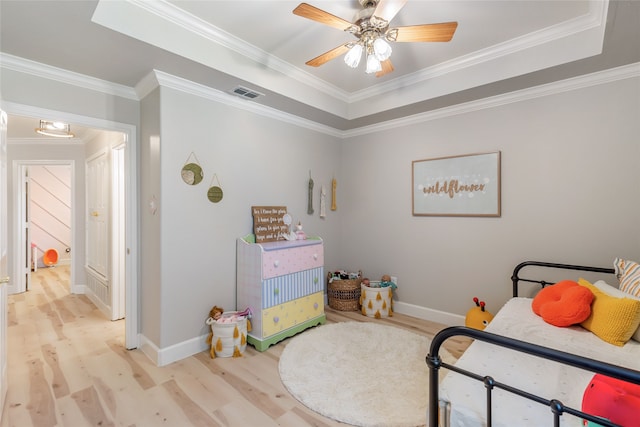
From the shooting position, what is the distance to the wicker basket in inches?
150

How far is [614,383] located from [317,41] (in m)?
2.68

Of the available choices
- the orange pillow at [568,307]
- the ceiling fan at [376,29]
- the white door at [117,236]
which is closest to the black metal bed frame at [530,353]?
the orange pillow at [568,307]

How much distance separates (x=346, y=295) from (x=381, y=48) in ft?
9.29


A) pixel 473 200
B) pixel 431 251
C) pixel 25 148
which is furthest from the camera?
pixel 25 148

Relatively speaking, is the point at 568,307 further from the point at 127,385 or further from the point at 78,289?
the point at 78,289

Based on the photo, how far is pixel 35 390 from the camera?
2189 mm

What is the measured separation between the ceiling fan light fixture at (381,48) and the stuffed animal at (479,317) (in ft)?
7.84

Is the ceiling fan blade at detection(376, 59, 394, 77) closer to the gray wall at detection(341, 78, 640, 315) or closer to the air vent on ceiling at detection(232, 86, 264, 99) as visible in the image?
the air vent on ceiling at detection(232, 86, 264, 99)

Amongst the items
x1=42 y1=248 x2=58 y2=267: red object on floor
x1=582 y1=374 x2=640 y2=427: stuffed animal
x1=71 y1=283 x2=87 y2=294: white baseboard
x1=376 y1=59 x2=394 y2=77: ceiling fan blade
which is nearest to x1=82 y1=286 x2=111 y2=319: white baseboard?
x1=71 y1=283 x2=87 y2=294: white baseboard

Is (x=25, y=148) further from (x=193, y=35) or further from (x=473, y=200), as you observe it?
(x=473, y=200)

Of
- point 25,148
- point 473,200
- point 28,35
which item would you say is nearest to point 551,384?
point 473,200

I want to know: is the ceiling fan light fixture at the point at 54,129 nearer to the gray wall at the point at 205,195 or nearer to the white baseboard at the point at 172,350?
the gray wall at the point at 205,195

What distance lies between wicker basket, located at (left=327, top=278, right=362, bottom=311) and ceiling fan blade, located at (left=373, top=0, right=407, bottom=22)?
2887 mm

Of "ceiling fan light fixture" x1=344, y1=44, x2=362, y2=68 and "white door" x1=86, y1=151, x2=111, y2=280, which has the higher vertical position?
"ceiling fan light fixture" x1=344, y1=44, x2=362, y2=68
